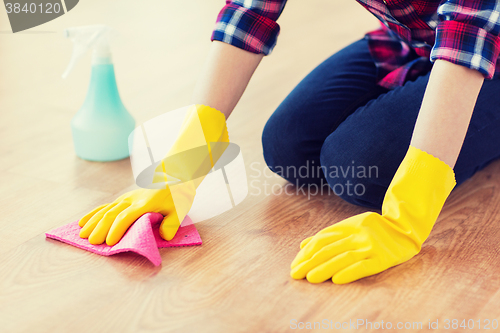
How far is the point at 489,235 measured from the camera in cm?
93

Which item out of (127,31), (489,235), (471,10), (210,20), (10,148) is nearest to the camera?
(471,10)

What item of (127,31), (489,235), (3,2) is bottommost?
(489,235)

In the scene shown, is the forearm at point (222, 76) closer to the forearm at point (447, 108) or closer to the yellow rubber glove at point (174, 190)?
the yellow rubber glove at point (174, 190)

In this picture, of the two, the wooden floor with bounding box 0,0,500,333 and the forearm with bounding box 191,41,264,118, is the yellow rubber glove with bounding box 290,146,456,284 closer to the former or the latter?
the wooden floor with bounding box 0,0,500,333

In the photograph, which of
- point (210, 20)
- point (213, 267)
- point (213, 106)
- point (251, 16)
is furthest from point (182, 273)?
point (210, 20)

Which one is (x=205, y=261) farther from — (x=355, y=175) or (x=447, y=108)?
(x=447, y=108)

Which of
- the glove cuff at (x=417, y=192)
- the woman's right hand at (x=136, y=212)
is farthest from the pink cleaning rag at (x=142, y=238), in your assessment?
the glove cuff at (x=417, y=192)

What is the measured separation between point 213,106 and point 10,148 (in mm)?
591

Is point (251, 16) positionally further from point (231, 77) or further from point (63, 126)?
point (63, 126)

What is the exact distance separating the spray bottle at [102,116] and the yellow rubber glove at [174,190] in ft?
0.95

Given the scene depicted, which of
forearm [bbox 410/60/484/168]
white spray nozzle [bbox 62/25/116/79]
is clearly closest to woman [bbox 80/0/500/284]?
forearm [bbox 410/60/484/168]

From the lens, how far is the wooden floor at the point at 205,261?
72 cm

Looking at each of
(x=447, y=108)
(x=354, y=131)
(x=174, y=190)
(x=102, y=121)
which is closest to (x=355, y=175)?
(x=354, y=131)

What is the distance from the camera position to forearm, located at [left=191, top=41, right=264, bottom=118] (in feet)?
3.22
